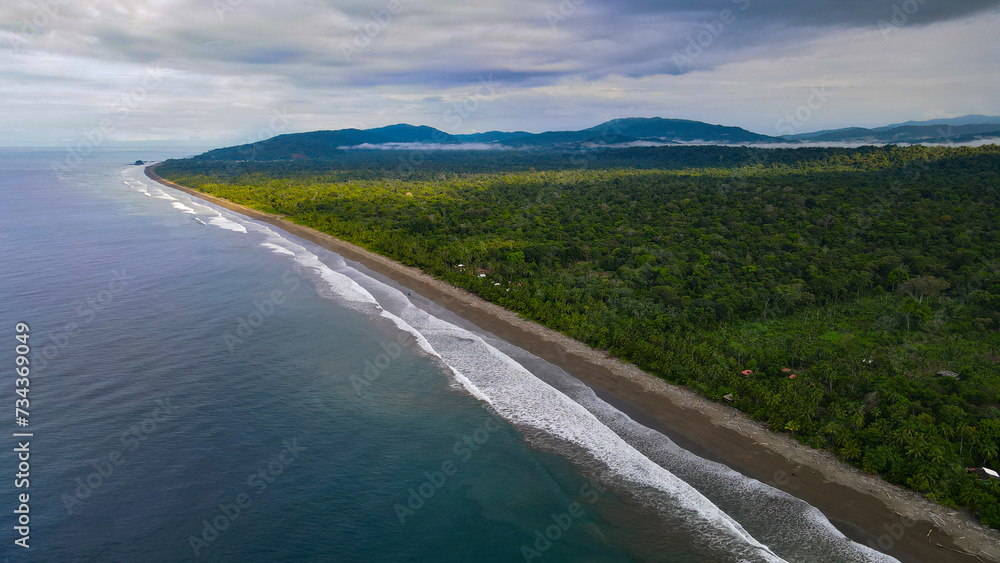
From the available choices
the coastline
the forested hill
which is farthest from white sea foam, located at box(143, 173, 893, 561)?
the forested hill

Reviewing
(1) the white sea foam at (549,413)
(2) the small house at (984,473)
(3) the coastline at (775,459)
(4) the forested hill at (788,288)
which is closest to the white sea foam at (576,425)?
(1) the white sea foam at (549,413)

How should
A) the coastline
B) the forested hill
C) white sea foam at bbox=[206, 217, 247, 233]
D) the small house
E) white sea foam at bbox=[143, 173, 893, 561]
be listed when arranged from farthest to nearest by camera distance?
white sea foam at bbox=[206, 217, 247, 233] → the forested hill → the small house → white sea foam at bbox=[143, 173, 893, 561] → the coastline

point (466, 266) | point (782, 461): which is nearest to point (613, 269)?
point (466, 266)

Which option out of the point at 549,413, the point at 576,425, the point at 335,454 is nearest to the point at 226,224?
the point at 335,454

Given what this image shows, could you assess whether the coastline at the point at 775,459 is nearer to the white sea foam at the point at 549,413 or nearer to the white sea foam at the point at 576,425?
the white sea foam at the point at 576,425

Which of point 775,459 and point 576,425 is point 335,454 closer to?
point 576,425

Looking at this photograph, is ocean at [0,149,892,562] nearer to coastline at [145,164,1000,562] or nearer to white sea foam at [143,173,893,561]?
white sea foam at [143,173,893,561]

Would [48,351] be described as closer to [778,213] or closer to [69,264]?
[69,264]
